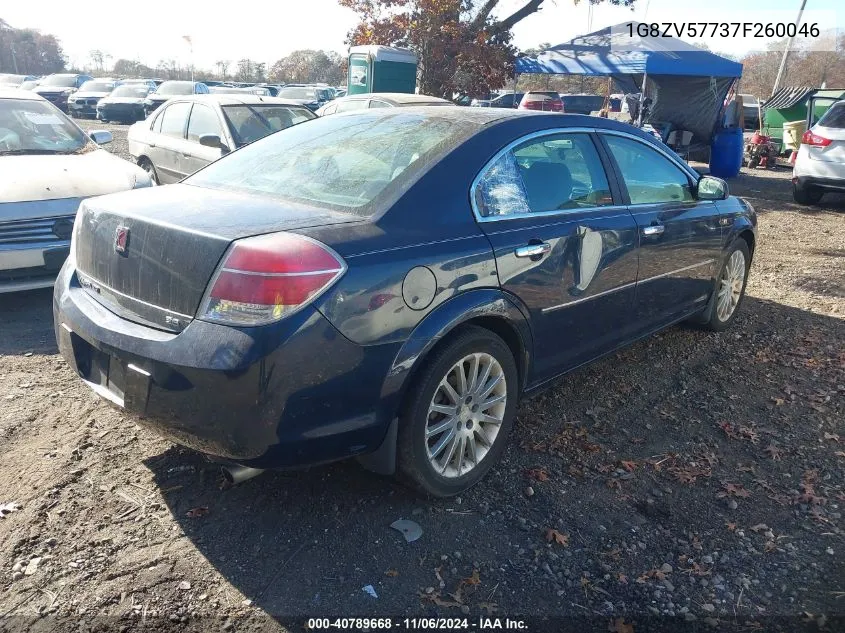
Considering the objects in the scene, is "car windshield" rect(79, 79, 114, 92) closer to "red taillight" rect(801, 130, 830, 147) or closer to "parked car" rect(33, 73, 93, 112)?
"parked car" rect(33, 73, 93, 112)

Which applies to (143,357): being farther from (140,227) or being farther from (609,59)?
(609,59)

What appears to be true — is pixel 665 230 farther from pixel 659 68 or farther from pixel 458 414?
pixel 659 68

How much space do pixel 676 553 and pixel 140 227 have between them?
2508 millimetres

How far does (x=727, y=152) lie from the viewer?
15062 mm

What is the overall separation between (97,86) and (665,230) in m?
30.0

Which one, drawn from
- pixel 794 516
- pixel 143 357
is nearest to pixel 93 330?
pixel 143 357

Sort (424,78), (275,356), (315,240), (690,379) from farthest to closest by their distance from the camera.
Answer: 1. (424,78)
2. (690,379)
3. (315,240)
4. (275,356)

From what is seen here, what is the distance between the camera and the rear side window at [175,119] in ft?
28.5

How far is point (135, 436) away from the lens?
344 centimetres

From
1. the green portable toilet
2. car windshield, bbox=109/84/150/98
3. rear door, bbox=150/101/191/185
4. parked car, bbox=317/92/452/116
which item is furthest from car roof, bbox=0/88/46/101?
car windshield, bbox=109/84/150/98

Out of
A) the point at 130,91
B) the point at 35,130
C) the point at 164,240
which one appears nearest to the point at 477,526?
the point at 164,240

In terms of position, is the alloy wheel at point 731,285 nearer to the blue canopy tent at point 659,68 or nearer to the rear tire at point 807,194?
the rear tire at point 807,194

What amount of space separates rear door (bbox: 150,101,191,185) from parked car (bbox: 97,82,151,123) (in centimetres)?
1682

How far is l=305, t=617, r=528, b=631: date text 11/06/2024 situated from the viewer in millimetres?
2328
